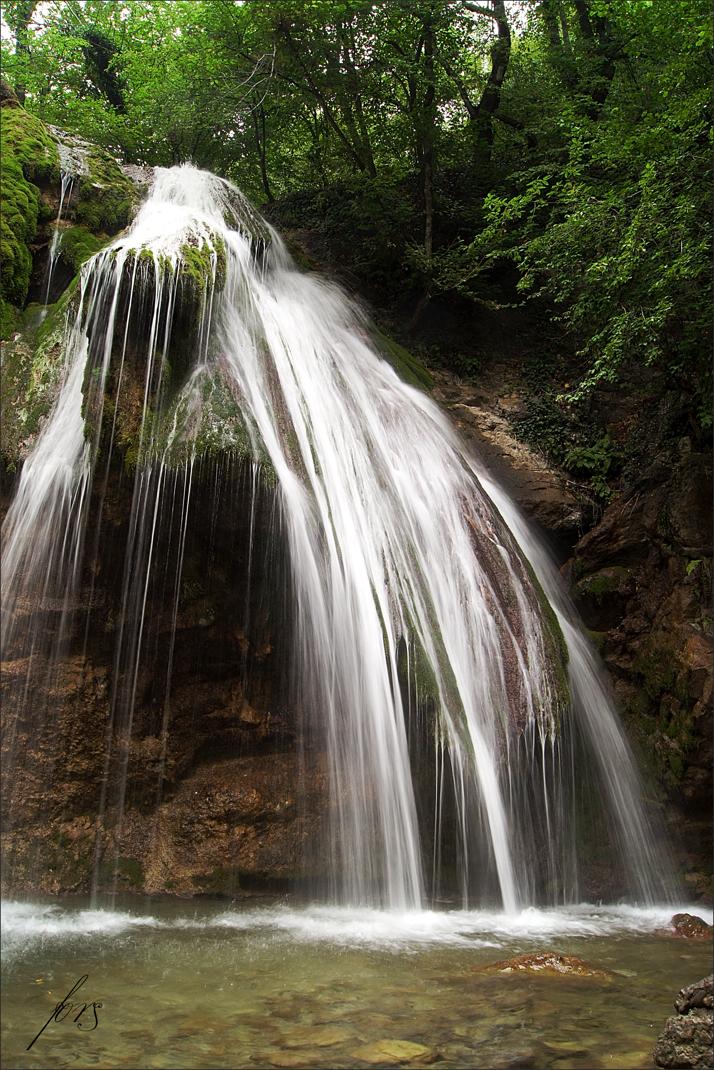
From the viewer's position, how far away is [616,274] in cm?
857

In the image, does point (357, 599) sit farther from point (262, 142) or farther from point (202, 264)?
point (262, 142)

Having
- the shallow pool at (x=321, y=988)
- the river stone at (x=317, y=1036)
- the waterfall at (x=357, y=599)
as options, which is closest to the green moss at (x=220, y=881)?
the shallow pool at (x=321, y=988)

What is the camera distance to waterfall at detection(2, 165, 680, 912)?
19.7 feet

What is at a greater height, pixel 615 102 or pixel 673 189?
pixel 615 102

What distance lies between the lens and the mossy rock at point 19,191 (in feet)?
29.1

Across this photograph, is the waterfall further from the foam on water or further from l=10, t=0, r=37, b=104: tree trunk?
l=10, t=0, r=37, b=104: tree trunk

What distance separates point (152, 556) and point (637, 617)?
5.35 m

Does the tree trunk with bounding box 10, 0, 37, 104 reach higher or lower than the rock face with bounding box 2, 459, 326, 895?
higher

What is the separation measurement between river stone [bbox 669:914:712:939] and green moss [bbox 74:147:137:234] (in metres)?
10.1

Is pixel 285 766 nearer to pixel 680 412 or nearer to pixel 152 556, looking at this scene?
pixel 152 556

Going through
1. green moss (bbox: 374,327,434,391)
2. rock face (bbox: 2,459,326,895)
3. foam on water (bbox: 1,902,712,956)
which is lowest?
foam on water (bbox: 1,902,712,956)

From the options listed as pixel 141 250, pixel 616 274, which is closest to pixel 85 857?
pixel 141 250

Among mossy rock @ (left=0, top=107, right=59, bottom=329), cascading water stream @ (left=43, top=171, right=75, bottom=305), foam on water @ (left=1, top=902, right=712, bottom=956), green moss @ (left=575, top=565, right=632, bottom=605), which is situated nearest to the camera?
foam on water @ (left=1, top=902, right=712, bottom=956)
